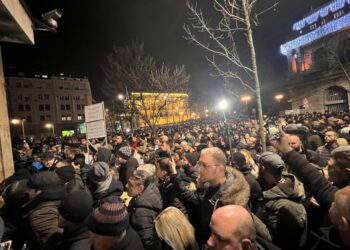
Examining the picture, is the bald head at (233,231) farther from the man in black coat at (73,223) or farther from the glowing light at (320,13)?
the glowing light at (320,13)

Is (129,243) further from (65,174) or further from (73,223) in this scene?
(65,174)

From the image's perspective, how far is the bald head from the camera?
2.00m

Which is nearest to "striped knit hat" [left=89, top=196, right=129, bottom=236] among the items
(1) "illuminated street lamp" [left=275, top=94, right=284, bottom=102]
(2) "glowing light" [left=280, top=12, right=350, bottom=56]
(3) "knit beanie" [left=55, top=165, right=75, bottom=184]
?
(3) "knit beanie" [left=55, top=165, right=75, bottom=184]

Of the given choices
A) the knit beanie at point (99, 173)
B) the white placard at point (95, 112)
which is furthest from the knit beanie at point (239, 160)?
the white placard at point (95, 112)

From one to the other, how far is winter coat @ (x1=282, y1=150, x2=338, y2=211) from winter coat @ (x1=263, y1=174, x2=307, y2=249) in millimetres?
319

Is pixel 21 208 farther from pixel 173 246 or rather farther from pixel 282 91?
pixel 282 91

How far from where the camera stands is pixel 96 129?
927 cm

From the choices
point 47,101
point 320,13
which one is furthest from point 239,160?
point 47,101

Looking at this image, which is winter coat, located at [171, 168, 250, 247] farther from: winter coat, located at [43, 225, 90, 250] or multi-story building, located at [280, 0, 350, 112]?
multi-story building, located at [280, 0, 350, 112]

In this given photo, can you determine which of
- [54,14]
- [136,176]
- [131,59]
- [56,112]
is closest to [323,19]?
[131,59]

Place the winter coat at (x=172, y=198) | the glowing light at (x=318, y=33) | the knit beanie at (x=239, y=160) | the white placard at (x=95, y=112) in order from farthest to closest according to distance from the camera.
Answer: the glowing light at (x=318, y=33) → the white placard at (x=95, y=112) → the knit beanie at (x=239, y=160) → the winter coat at (x=172, y=198)

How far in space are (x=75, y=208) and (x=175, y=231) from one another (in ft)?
3.55

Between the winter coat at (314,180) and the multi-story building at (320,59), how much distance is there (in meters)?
35.7

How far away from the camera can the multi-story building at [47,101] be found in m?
87.0
